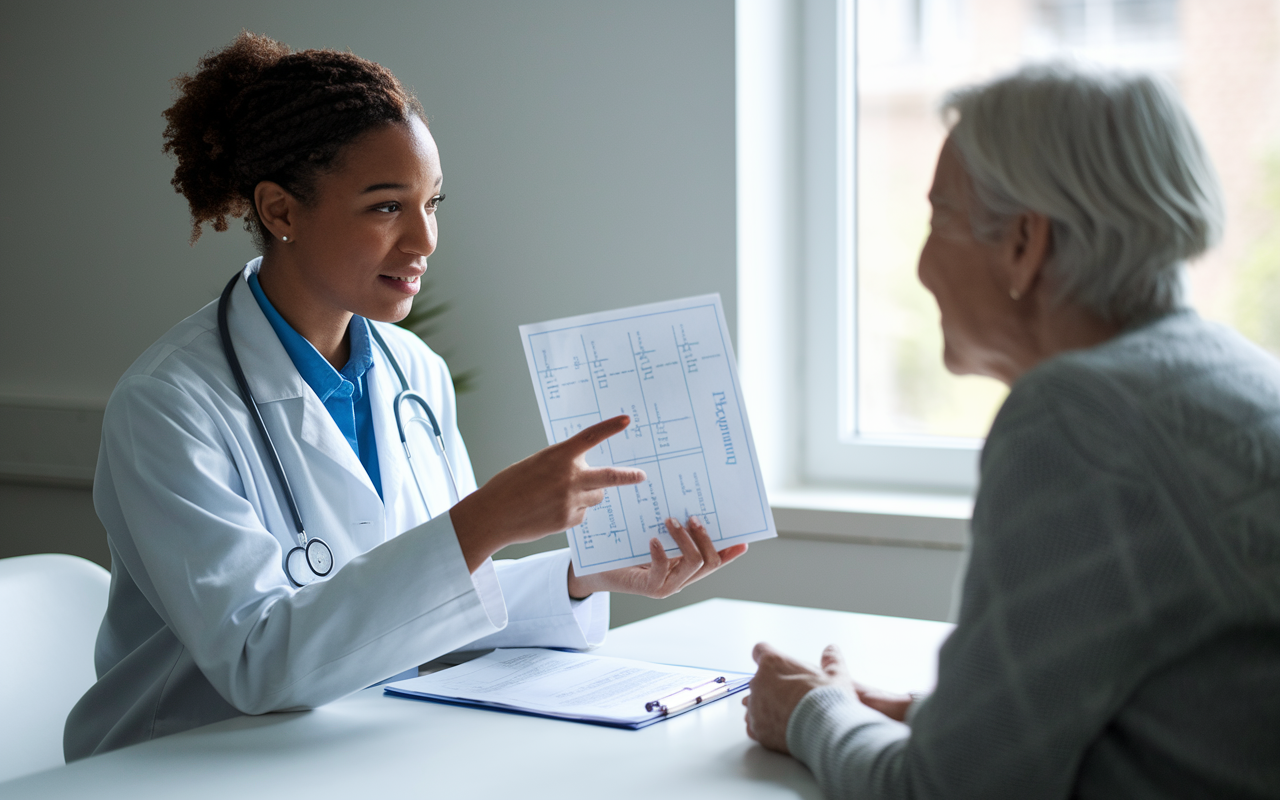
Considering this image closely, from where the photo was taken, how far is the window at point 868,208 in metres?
2.28

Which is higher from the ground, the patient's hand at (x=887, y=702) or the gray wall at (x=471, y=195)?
the gray wall at (x=471, y=195)

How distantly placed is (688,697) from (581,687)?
15 cm

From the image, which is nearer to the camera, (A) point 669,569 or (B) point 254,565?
(B) point 254,565

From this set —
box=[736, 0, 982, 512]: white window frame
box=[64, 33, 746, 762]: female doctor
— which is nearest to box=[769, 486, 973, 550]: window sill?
box=[736, 0, 982, 512]: white window frame

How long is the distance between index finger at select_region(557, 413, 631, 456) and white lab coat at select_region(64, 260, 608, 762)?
17cm

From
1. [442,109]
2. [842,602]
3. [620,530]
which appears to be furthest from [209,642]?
[442,109]

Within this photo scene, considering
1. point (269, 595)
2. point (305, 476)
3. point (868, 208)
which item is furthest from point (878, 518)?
point (269, 595)

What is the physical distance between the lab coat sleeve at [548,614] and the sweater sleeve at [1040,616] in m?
0.78

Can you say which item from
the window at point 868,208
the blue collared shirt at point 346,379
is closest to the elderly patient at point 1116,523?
the blue collared shirt at point 346,379

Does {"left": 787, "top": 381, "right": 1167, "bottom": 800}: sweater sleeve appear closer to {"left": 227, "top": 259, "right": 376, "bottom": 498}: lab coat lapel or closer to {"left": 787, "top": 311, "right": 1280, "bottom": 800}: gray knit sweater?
{"left": 787, "top": 311, "right": 1280, "bottom": 800}: gray knit sweater

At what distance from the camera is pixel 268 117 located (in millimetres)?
1540

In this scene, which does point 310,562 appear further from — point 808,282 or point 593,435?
point 808,282

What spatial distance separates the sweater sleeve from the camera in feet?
2.36

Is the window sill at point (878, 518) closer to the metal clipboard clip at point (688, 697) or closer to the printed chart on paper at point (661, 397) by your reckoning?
the printed chart on paper at point (661, 397)
